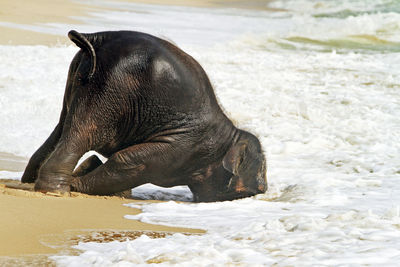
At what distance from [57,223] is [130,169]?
3.96ft

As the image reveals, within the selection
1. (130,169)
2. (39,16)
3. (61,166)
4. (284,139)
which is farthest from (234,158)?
→ (39,16)

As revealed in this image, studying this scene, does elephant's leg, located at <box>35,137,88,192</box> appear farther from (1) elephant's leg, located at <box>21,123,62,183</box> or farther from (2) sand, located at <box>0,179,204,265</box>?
(1) elephant's leg, located at <box>21,123,62,183</box>

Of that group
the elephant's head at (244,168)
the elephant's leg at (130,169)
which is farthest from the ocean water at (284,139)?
the elephant's leg at (130,169)

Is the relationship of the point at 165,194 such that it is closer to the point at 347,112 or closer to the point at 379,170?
the point at 379,170

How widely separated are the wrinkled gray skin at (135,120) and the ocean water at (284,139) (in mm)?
326

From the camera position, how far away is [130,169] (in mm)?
5605

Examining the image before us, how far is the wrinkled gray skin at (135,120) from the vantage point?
18.2ft

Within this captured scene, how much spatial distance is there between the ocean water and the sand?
181 mm

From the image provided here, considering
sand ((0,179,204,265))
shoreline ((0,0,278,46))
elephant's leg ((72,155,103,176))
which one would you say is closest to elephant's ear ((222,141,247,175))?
sand ((0,179,204,265))

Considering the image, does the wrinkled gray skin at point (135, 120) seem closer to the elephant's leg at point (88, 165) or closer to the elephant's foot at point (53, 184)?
the elephant's foot at point (53, 184)

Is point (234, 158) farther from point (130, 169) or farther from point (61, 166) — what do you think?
point (61, 166)

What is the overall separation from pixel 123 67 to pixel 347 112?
17.9 feet

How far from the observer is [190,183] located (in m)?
5.96

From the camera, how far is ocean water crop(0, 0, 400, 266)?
13.1 ft
